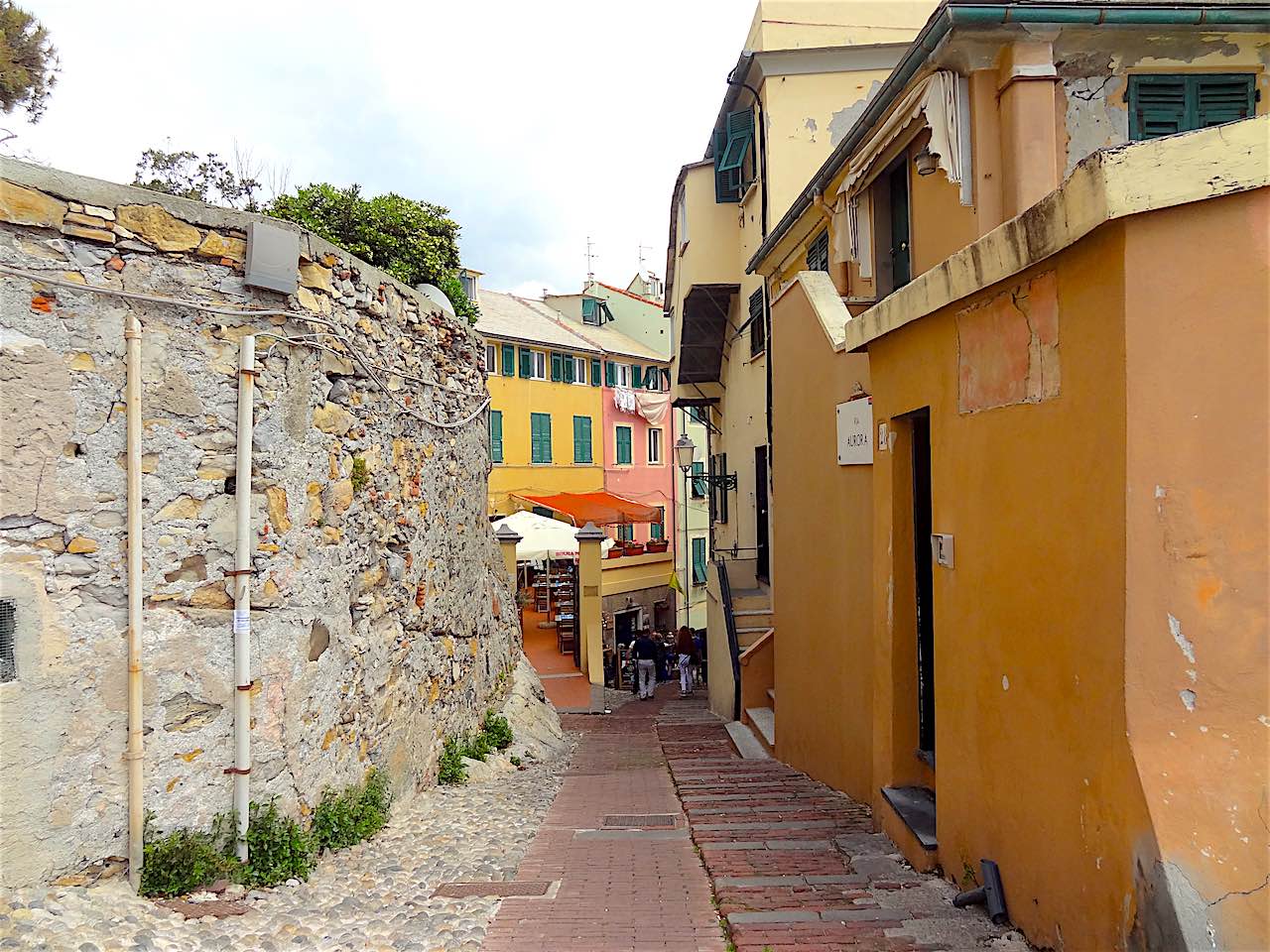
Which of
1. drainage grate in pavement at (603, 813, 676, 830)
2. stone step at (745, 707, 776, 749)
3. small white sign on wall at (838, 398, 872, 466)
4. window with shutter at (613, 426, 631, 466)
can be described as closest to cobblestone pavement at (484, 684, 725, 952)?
drainage grate in pavement at (603, 813, 676, 830)

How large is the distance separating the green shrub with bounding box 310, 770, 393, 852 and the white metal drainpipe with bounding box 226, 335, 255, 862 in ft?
2.00

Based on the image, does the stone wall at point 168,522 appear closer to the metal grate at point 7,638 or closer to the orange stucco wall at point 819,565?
the metal grate at point 7,638

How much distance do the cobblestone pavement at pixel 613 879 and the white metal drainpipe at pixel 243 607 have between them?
1482mm

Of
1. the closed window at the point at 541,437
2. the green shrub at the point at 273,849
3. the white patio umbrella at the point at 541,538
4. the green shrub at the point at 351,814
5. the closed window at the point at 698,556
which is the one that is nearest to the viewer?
the green shrub at the point at 273,849

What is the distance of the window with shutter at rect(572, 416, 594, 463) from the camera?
30656 millimetres

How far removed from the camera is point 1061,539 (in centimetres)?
357

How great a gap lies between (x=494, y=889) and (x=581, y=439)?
26224 mm

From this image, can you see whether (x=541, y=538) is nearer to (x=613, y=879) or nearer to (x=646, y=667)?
(x=646, y=667)

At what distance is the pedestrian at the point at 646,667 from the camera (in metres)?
19.1

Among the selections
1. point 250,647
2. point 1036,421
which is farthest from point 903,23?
point 250,647

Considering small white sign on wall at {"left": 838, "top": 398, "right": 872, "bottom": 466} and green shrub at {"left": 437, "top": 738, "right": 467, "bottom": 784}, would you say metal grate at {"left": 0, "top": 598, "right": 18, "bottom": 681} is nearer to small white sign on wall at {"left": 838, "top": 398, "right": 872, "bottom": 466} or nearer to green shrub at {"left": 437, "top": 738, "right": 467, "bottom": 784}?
green shrub at {"left": 437, "top": 738, "right": 467, "bottom": 784}

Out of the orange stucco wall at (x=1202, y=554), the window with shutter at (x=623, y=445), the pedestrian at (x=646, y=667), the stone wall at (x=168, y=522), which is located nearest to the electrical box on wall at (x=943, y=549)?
the orange stucco wall at (x=1202, y=554)

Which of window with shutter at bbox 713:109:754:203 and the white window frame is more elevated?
window with shutter at bbox 713:109:754:203

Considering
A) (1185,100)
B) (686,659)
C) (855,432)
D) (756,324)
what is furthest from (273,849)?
(686,659)
